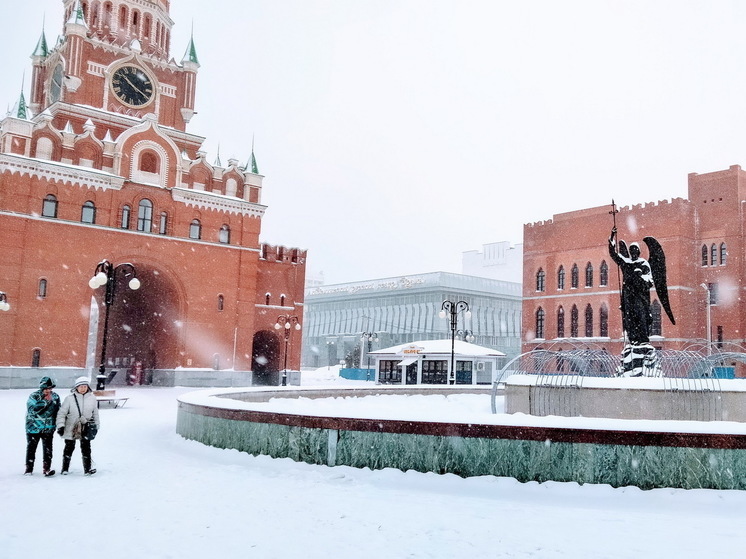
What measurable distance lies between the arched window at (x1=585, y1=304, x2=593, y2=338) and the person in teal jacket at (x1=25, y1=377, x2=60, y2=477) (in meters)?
42.8

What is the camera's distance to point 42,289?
29594 millimetres

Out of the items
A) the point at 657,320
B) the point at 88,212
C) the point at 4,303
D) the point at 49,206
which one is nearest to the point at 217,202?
A: the point at 88,212

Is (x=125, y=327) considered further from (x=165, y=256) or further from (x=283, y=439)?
(x=283, y=439)

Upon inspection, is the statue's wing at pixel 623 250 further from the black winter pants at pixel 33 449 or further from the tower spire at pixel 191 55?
the tower spire at pixel 191 55

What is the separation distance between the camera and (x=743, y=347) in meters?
41.6

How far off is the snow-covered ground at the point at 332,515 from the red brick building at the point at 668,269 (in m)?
34.0

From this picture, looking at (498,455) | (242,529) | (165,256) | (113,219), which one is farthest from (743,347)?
(242,529)

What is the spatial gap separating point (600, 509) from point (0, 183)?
94.0ft

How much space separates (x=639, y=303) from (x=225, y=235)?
1000 inches

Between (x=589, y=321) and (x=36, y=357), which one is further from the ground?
(x=589, y=321)

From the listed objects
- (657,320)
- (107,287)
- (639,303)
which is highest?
(657,320)

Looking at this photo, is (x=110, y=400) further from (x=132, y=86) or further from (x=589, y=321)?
(x=589, y=321)

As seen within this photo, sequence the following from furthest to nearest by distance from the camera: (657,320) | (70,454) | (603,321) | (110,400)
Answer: (603,321) → (657,320) → (110,400) → (70,454)

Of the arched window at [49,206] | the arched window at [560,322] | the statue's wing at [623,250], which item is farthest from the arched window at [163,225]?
the arched window at [560,322]
